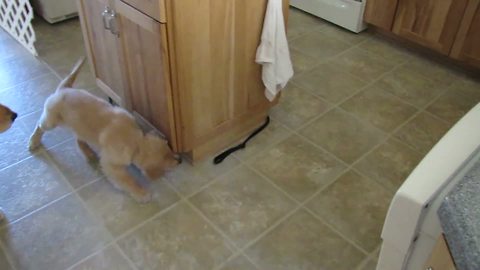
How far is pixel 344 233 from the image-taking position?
1.62 m

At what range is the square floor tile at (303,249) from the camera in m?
1.51

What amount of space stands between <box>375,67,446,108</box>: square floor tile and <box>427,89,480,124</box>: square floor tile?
43 mm

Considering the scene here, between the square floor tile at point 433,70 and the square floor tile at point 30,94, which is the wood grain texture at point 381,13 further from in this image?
the square floor tile at point 30,94

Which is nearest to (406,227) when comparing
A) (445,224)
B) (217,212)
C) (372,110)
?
(445,224)

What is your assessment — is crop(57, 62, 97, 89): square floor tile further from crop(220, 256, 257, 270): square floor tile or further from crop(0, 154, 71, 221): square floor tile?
crop(220, 256, 257, 270): square floor tile

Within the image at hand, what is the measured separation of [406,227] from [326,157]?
1.28m

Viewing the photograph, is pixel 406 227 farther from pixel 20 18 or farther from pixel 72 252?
pixel 20 18

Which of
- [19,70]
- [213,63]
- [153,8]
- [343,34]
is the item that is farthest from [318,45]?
[19,70]

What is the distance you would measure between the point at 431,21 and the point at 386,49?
0.35 metres

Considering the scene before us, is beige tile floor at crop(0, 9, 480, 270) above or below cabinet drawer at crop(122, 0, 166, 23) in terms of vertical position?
below

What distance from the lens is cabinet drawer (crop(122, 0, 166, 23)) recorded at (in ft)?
4.58

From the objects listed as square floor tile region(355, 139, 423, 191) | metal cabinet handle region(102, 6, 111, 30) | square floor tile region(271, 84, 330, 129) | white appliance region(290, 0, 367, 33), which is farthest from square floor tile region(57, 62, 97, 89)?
white appliance region(290, 0, 367, 33)

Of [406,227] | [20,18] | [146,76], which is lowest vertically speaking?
[20,18]

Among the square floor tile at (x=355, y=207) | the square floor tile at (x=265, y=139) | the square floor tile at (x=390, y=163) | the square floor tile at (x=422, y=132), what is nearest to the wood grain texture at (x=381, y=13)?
the square floor tile at (x=422, y=132)
